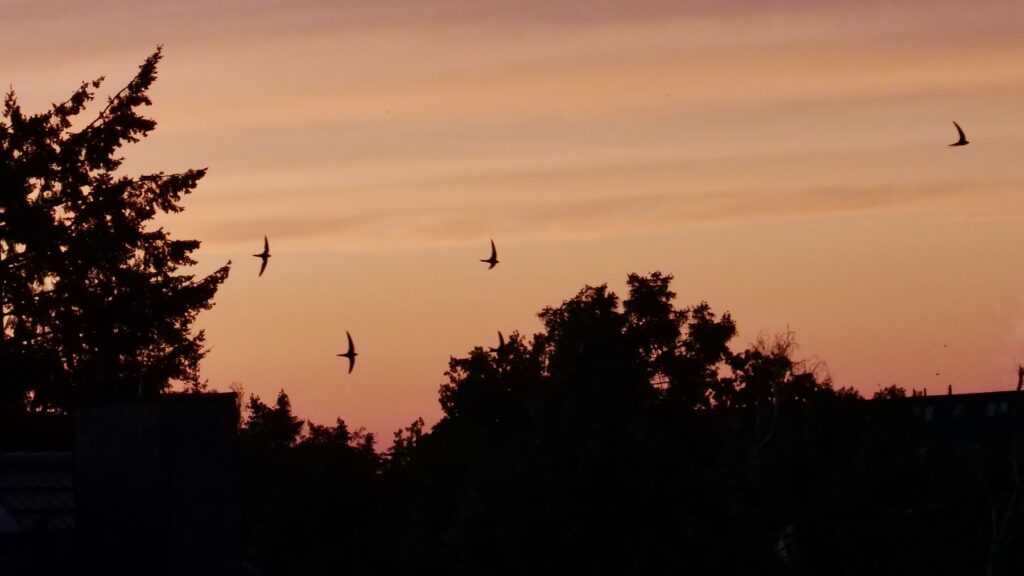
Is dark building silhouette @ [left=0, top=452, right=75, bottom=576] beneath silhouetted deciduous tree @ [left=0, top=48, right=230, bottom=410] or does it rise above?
beneath

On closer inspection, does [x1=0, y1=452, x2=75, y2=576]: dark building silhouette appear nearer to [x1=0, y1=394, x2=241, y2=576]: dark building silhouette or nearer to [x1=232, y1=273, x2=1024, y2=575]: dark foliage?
[x1=0, y1=394, x2=241, y2=576]: dark building silhouette

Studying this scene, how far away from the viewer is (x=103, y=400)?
3491cm

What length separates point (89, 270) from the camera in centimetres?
5681

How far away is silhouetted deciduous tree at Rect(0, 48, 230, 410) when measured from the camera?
55.2 m

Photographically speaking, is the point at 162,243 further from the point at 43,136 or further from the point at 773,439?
the point at 773,439

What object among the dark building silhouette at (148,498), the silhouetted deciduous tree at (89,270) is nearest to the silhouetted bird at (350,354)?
the dark building silhouette at (148,498)

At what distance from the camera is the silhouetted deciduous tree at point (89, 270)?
55.2 metres

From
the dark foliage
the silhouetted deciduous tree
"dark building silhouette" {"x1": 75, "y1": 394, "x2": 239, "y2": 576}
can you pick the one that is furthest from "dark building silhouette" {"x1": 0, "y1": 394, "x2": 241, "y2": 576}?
the silhouetted deciduous tree

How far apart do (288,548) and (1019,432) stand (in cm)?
8796

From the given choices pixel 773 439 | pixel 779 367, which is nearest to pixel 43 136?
pixel 773 439

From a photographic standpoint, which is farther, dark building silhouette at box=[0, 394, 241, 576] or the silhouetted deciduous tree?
the silhouetted deciduous tree

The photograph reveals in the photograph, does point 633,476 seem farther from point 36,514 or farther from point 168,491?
point 36,514

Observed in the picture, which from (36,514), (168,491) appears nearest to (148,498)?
(168,491)

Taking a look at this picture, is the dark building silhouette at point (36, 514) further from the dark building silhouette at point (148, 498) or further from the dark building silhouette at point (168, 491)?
the dark building silhouette at point (168, 491)
